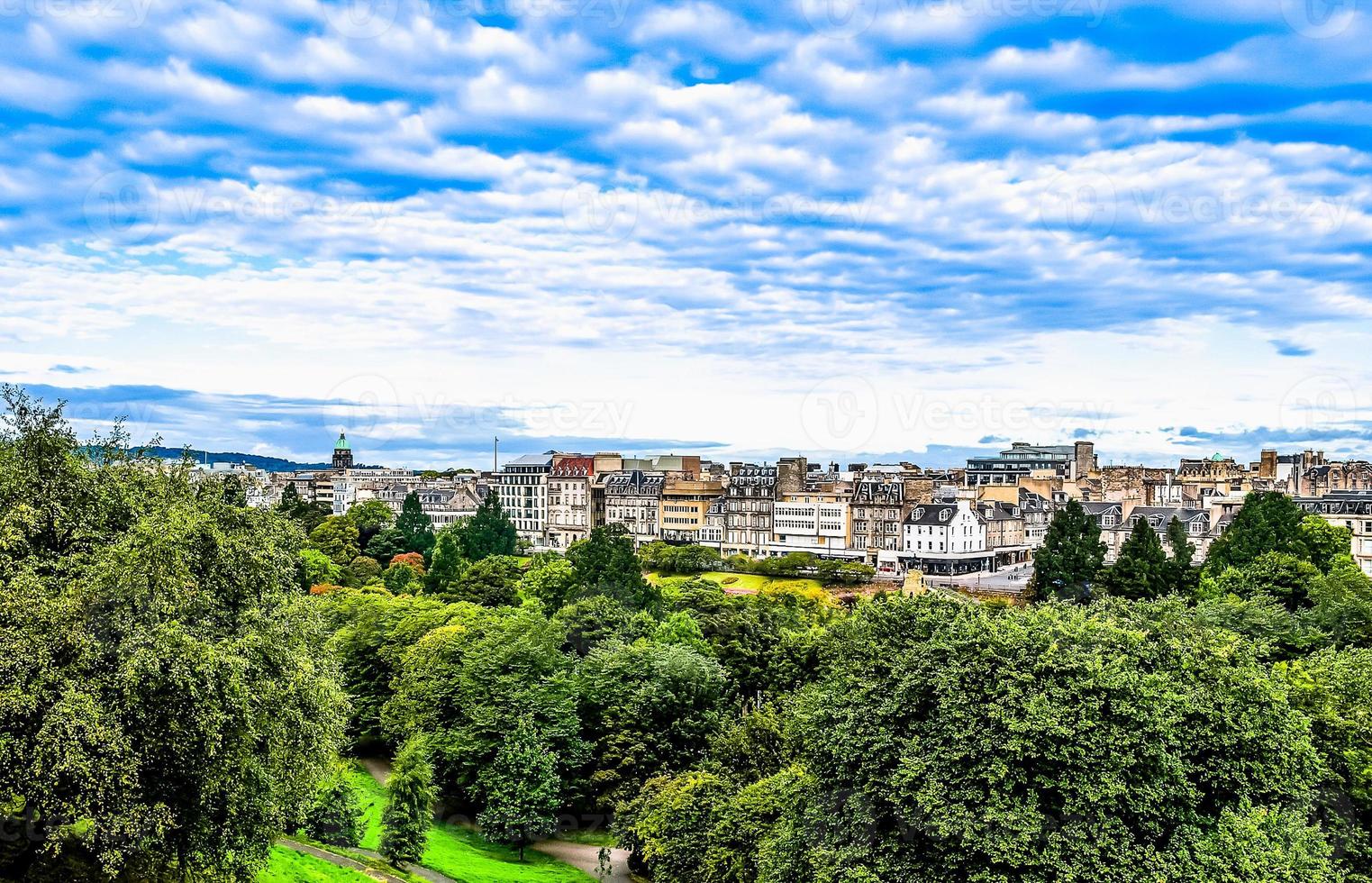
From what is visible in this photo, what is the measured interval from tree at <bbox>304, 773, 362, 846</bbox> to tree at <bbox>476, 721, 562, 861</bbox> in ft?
26.7

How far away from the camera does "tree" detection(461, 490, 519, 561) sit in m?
96.4

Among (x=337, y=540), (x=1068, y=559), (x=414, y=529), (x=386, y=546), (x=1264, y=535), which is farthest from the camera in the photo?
(x=414, y=529)

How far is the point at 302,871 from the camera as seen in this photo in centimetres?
2658

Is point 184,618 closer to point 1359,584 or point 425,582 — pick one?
point 1359,584

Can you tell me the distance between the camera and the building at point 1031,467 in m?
171

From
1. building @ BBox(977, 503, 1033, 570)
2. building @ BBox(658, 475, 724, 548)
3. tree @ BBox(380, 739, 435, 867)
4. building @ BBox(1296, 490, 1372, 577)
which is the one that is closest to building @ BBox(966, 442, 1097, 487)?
building @ BBox(977, 503, 1033, 570)

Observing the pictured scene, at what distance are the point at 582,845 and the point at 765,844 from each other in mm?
17832

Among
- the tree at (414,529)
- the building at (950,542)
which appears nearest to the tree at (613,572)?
the tree at (414,529)

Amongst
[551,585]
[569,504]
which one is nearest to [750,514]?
[569,504]

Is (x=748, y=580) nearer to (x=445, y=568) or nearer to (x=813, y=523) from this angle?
(x=813, y=523)

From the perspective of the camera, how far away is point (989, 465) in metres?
198

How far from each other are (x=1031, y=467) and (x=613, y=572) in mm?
139359

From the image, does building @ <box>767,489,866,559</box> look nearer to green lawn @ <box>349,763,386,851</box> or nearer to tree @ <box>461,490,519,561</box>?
tree @ <box>461,490,519,561</box>

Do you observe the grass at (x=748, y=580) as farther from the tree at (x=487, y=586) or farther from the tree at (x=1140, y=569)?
the tree at (x=1140, y=569)
